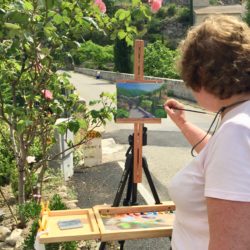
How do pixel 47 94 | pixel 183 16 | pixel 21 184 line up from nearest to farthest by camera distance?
pixel 47 94
pixel 21 184
pixel 183 16

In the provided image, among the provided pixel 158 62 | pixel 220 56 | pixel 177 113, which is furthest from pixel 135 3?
pixel 158 62

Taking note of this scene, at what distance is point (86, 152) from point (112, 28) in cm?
369

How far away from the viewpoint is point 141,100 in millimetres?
3260

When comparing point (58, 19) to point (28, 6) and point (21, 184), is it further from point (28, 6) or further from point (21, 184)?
point (21, 184)

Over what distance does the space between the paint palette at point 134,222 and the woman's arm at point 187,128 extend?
1.88ft

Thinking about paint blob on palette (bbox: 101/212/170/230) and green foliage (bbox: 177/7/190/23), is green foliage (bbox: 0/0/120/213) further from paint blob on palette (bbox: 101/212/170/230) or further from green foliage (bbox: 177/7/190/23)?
green foliage (bbox: 177/7/190/23)

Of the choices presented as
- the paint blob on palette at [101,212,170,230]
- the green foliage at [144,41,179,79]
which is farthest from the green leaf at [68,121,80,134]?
the green foliage at [144,41,179,79]

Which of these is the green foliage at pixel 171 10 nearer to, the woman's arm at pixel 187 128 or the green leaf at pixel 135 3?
the green leaf at pixel 135 3

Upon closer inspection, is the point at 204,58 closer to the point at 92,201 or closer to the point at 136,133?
the point at 136,133

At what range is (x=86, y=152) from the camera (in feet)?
22.7

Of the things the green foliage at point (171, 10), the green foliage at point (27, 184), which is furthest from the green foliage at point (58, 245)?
the green foliage at point (171, 10)

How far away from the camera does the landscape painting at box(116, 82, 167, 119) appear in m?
3.26

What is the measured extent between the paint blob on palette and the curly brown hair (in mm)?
1275

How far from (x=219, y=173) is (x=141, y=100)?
202cm
